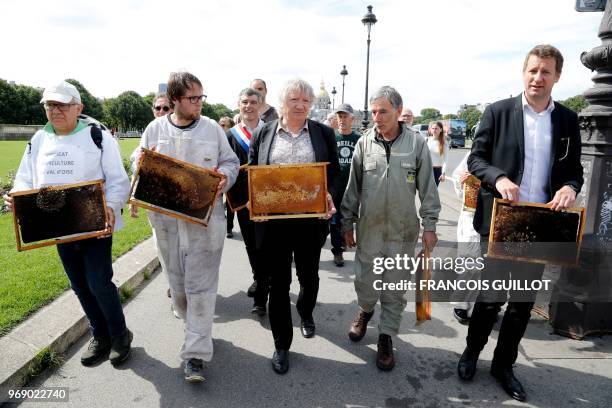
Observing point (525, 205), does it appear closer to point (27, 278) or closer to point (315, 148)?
point (315, 148)

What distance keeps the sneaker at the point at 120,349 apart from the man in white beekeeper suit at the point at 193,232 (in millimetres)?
639

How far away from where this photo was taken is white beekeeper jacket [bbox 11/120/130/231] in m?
3.02

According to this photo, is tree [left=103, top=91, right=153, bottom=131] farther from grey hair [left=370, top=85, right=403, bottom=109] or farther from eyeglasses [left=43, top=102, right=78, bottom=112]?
grey hair [left=370, top=85, right=403, bottom=109]

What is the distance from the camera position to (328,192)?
11.0ft

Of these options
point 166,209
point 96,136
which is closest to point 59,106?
point 96,136

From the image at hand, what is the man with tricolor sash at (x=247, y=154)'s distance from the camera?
4461mm

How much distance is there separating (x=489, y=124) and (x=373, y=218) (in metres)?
1.26

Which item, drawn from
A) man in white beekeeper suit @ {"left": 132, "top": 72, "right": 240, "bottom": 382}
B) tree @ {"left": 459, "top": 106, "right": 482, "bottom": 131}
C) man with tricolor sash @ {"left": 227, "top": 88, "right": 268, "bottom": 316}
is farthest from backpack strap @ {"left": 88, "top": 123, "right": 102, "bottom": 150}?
tree @ {"left": 459, "top": 106, "right": 482, "bottom": 131}

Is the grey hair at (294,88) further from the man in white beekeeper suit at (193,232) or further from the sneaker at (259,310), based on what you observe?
the sneaker at (259,310)

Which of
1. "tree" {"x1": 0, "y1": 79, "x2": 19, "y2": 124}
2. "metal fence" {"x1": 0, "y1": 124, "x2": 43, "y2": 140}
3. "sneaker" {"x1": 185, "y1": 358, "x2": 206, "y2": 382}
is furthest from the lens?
"tree" {"x1": 0, "y1": 79, "x2": 19, "y2": 124}

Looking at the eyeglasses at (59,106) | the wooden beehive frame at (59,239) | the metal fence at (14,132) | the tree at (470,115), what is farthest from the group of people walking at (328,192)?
the tree at (470,115)

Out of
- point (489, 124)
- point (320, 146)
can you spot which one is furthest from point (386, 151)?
point (489, 124)

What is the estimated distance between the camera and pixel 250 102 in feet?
15.7

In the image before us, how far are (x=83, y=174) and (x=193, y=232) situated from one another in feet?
3.29
